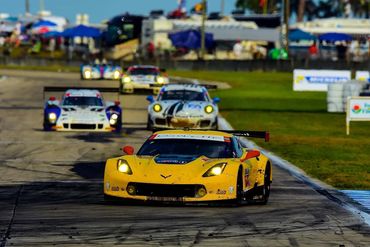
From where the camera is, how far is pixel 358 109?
1300 inches

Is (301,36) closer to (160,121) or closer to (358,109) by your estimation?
(358,109)

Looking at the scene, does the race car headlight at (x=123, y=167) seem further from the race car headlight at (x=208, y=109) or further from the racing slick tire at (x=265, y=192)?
the race car headlight at (x=208, y=109)

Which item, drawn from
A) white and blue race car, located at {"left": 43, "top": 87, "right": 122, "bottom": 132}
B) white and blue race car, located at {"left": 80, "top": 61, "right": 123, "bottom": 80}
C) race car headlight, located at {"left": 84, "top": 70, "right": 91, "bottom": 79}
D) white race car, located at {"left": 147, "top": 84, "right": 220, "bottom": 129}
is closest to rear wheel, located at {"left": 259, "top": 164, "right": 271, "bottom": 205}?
white and blue race car, located at {"left": 43, "top": 87, "right": 122, "bottom": 132}

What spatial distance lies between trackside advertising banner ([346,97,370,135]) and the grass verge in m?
0.52

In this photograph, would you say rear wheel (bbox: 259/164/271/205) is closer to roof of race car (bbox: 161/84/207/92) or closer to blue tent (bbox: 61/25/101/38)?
roof of race car (bbox: 161/84/207/92)

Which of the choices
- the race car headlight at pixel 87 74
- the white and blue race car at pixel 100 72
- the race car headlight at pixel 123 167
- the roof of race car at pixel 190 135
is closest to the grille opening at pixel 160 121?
the roof of race car at pixel 190 135

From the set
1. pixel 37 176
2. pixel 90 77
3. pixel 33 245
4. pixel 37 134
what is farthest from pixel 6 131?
pixel 90 77

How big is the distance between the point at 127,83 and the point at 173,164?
1444 inches

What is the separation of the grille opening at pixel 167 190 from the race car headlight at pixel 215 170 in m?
0.24

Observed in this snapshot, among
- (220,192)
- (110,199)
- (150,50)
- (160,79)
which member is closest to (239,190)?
(220,192)

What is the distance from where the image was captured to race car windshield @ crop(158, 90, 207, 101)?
31.7m

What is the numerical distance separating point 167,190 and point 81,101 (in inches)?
661

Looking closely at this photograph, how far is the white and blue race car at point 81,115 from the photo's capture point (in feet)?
98.7

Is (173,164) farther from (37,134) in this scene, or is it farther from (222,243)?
(37,134)
